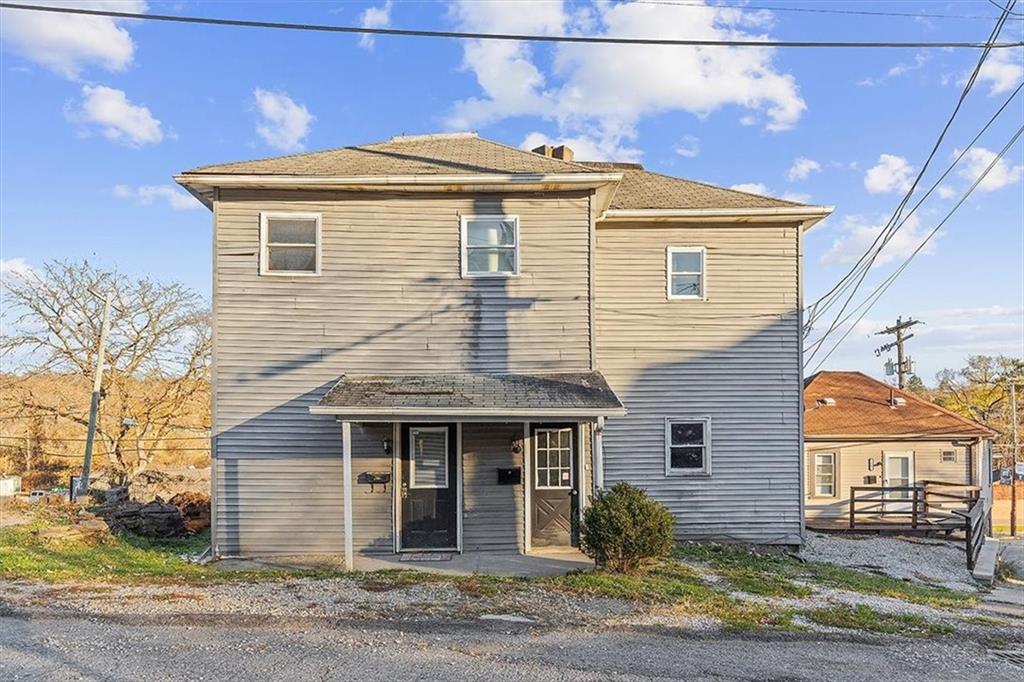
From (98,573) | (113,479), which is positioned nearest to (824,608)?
(98,573)

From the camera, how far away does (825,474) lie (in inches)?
719

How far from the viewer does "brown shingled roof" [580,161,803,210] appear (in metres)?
11.8

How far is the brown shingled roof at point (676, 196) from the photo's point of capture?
11.8 metres

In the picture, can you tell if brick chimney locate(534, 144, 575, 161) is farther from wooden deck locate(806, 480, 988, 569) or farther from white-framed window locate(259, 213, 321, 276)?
wooden deck locate(806, 480, 988, 569)

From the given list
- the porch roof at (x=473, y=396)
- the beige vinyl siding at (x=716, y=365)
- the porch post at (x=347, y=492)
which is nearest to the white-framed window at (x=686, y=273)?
the beige vinyl siding at (x=716, y=365)

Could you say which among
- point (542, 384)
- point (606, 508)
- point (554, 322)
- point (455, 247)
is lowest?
point (606, 508)

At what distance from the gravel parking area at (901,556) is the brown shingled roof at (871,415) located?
4804 millimetres

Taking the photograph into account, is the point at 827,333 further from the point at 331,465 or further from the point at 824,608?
the point at 331,465

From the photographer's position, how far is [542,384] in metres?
10.1

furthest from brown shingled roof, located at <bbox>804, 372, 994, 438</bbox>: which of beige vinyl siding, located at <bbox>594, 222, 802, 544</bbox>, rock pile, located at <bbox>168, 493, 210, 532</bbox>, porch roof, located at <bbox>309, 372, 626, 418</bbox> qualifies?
rock pile, located at <bbox>168, 493, 210, 532</bbox>

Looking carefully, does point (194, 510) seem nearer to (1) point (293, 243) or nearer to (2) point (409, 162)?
(1) point (293, 243)

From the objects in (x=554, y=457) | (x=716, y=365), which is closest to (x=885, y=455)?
(x=716, y=365)

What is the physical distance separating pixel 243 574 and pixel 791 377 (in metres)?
9.23

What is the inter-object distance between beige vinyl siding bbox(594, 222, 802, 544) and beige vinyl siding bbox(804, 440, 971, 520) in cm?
712
